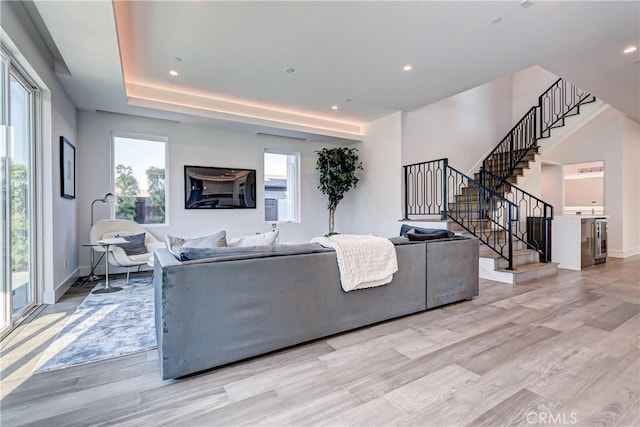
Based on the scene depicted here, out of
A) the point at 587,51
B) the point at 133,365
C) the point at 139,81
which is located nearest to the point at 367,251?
the point at 133,365

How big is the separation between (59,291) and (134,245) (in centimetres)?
97

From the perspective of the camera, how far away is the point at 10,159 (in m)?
2.69

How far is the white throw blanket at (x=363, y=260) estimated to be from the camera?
246cm

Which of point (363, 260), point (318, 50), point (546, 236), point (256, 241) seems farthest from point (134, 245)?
point (546, 236)

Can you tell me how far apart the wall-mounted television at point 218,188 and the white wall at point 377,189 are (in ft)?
7.33

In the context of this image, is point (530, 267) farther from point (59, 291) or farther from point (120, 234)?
point (59, 291)

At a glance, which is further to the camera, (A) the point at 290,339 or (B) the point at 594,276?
(B) the point at 594,276

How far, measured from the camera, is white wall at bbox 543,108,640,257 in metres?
6.41

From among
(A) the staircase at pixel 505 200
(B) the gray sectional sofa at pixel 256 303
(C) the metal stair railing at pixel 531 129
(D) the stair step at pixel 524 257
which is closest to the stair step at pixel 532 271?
(A) the staircase at pixel 505 200

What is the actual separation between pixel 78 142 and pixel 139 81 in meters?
1.42

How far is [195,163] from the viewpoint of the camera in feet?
18.3

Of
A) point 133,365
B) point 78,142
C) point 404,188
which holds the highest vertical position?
point 78,142

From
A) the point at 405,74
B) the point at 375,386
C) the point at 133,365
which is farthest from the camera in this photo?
the point at 405,74

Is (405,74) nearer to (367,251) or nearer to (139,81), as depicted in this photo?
(367,251)
